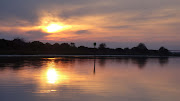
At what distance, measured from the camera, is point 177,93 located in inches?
304

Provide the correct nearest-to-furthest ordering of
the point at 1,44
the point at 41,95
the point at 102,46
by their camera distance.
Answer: the point at 41,95 < the point at 1,44 < the point at 102,46

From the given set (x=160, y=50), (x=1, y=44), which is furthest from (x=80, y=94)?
(x=160, y=50)

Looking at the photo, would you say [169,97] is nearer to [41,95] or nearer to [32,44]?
[41,95]

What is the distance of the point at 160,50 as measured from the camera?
9031 centimetres

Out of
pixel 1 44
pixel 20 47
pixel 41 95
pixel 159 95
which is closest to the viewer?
pixel 41 95

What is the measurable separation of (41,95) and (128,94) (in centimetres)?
368

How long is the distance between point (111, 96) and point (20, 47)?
72.8m

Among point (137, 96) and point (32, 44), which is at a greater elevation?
point (32, 44)

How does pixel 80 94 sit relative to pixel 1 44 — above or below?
below

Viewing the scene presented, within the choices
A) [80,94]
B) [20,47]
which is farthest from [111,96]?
[20,47]

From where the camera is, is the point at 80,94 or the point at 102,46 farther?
the point at 102,46

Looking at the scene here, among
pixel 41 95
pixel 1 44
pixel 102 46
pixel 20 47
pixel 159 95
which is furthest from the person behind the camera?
pixel 102 46

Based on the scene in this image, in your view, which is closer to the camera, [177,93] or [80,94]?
[80,94]

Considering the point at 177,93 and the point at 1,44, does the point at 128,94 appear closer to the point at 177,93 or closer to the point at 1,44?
the point at 177,93
